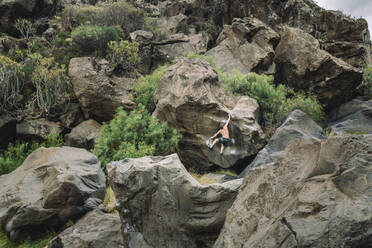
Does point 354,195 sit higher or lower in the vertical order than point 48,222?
higher

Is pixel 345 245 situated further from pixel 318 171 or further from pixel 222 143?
pixel 222 143

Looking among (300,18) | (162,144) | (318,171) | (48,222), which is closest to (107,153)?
(162,144)

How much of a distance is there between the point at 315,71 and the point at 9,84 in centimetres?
2108

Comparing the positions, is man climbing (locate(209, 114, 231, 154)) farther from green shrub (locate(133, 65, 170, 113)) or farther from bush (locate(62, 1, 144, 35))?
bush (locate(62, 1, 144, 35))

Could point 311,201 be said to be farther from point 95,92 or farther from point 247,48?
point 247,48

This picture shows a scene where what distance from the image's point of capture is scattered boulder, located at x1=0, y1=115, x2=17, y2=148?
14320 mm

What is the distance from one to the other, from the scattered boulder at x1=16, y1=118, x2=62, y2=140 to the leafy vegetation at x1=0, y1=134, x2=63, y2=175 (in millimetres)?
497

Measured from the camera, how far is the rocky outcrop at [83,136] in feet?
49.5

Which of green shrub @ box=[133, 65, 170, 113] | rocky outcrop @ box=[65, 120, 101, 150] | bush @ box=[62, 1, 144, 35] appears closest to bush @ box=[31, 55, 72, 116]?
rocky outcrop @ box=[65, 120, 101, 150]

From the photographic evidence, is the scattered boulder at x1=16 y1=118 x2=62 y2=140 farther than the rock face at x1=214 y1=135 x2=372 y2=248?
Yes

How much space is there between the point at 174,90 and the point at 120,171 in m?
7.22

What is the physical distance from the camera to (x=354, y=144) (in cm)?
402

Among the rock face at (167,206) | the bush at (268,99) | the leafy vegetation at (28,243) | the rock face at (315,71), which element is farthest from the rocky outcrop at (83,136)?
the rock face at (315,71)

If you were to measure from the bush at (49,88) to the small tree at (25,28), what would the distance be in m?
6.14
